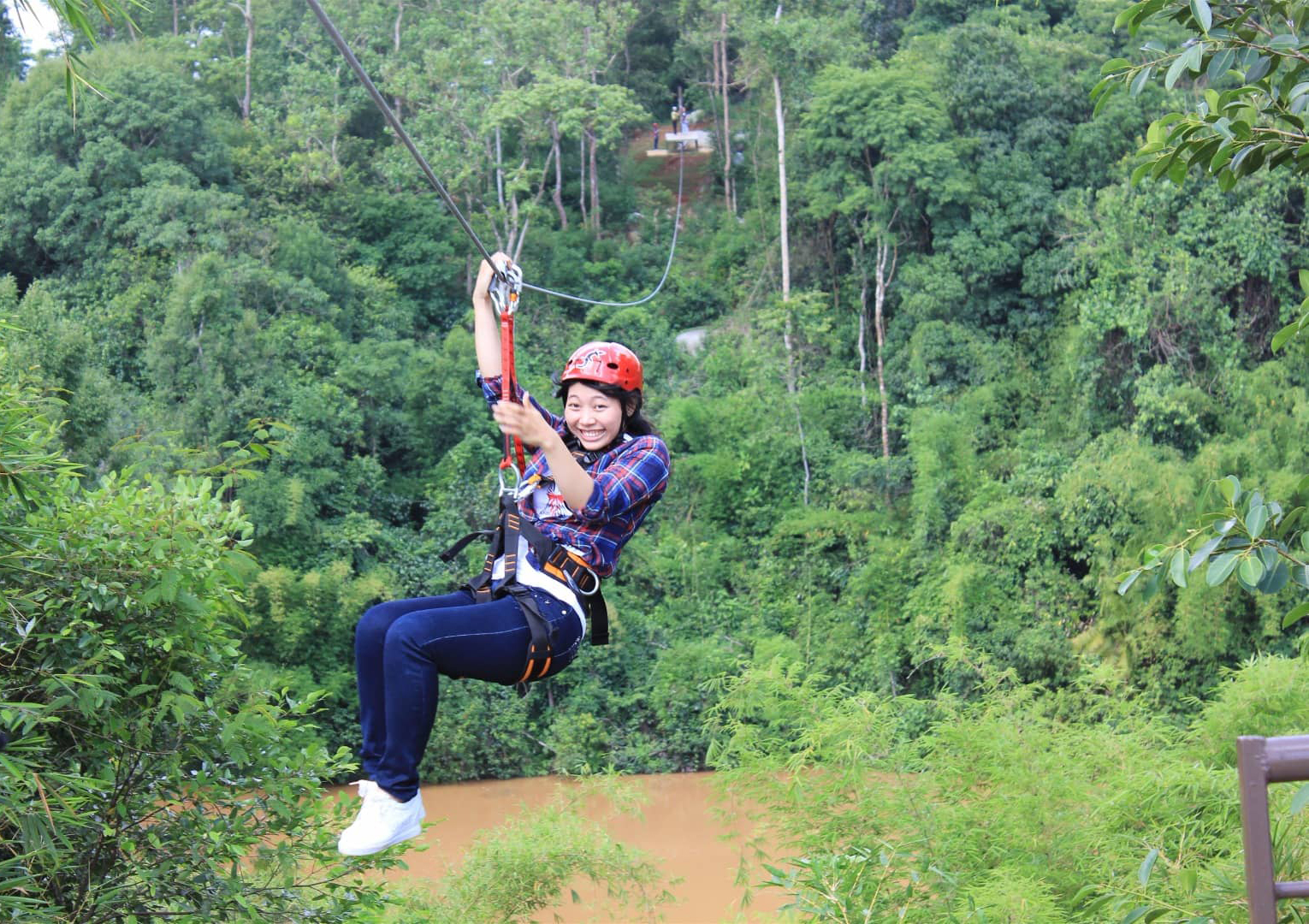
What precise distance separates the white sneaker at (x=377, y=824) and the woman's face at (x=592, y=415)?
71 centimetres

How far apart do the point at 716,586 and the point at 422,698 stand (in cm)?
884

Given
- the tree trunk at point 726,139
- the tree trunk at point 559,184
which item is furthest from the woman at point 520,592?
the tree trunk at point 726,139

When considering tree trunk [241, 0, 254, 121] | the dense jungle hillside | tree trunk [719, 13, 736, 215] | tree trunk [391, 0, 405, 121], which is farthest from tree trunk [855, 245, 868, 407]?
tree trunk [241, 0, 254, 121]

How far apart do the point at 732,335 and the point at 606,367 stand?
1002cm

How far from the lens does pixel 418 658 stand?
215 cm

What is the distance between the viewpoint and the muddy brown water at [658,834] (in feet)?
26.6

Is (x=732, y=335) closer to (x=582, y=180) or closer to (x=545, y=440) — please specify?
(x=582, y=180)

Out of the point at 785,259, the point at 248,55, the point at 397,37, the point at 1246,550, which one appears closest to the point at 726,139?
the point at 785,259

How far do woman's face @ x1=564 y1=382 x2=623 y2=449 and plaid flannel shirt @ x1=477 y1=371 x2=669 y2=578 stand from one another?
Result: 1.4 inches

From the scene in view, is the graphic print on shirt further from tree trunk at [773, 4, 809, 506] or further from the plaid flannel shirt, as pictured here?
tree trunk at [773, 4, 809, 506]

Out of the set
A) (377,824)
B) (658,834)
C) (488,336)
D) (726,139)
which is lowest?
(658,834)

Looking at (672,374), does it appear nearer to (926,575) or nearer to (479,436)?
(479,436)

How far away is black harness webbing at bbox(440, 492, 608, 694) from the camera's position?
89.8 inches

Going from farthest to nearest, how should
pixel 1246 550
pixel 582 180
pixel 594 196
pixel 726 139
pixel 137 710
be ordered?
1. pixel 726 139
2. pixel 594 196
3. pixel 582 180
4. pixel 137 710
5. pixel 1246 550
